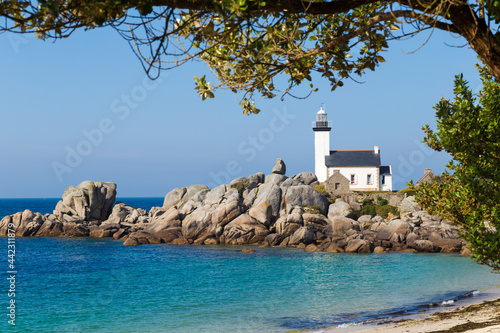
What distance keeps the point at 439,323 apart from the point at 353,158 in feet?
188

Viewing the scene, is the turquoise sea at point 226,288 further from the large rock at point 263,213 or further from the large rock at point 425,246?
the large rock at point 263,213

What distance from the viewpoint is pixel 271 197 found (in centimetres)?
4944

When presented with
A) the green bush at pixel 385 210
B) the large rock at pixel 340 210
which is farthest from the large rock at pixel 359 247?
the green bush at pixel 385 210

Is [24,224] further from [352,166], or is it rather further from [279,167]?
[352,166]

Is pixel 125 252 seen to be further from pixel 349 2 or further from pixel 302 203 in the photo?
pixel 349 2

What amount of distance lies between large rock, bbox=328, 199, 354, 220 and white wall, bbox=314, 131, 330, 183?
1844cm

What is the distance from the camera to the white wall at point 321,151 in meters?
69.5

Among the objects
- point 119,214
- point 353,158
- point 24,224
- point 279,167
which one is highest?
point 353,158

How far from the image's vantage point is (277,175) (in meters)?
56.0

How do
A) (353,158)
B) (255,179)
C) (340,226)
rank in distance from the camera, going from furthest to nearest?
(353,158), (255,179), (340,226)

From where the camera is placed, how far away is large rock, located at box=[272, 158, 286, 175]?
196 ft

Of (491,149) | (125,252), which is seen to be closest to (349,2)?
(491,149)

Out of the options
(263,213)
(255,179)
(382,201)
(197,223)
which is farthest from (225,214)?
(382,201)

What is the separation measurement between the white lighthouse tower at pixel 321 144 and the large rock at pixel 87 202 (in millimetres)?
31835
